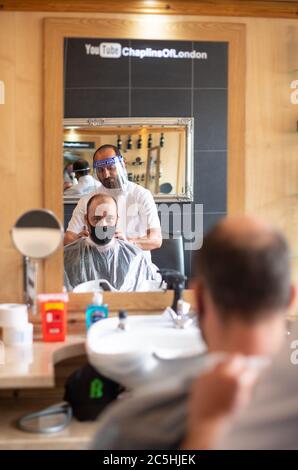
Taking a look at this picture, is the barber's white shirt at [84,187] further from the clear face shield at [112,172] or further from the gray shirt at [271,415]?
the gray shirt at [271,415]

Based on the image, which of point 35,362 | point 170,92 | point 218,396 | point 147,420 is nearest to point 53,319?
point 35,362

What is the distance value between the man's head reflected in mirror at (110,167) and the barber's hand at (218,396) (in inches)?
69.5

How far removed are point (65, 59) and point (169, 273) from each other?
931mm

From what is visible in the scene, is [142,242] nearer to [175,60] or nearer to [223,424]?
[175,60]

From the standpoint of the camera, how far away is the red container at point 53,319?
2.27 metres

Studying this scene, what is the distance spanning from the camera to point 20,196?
2369 mm

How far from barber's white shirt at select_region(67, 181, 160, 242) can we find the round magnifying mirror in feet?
0.72

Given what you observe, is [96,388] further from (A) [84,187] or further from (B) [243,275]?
(B) [243,275]

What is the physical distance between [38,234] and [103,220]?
38cm

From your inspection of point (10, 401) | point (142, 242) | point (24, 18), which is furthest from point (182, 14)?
point (10, 401)

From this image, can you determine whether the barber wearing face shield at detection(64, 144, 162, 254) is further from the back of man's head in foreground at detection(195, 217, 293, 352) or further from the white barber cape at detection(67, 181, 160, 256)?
the back of man's head in foreground at detection(195, 217, 293, 352)

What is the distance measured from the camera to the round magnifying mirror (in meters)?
2.21

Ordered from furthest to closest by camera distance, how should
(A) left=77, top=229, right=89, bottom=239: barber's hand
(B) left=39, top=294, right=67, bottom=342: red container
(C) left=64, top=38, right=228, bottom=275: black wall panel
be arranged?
(A) left=77, top=229, right=89, bottom=239: barber's hand
(C) left=64, top=38, right=228, bottom=275: black wall panel
(B) left=39, top=294, right=67, bottom=342: red container

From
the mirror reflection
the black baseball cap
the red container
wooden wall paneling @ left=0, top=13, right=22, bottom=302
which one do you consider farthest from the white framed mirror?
the black baseball cap
